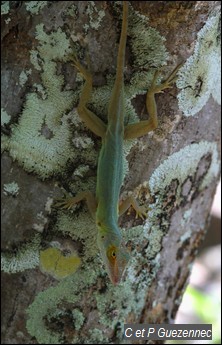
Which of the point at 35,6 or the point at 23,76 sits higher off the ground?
the point at 35,6

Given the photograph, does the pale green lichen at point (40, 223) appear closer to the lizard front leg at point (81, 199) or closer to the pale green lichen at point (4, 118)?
the lizard front leg at point (81, 199)

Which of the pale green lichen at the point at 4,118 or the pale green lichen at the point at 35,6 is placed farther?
the pale green lichen at the point at 4,118

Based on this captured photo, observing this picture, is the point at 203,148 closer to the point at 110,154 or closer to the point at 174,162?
the point at 174,162

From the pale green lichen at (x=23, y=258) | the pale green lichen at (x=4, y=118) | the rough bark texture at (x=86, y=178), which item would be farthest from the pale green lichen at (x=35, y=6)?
the pale green lichen at (x=23, y=258)

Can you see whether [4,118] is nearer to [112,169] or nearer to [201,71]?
[112,169]

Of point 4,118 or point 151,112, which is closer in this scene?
point 151,112

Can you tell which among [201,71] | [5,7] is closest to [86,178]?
[201,71]

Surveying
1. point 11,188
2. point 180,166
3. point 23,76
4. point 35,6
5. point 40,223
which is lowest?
point 40,223

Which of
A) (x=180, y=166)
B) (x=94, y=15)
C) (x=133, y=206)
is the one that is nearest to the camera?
(x=94, y=15)
